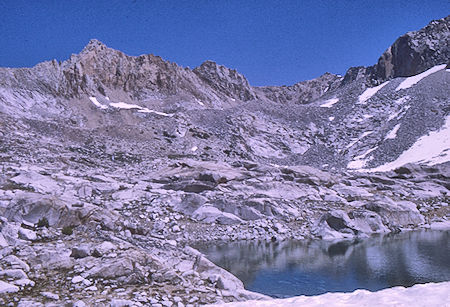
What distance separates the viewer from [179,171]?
34.4 meters

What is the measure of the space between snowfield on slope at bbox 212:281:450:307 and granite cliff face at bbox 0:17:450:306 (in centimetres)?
283

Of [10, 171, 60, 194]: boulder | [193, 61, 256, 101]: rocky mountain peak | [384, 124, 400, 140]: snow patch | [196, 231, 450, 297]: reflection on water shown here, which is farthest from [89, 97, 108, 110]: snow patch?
[193, 61, 256, 101]: rocky mountain peak

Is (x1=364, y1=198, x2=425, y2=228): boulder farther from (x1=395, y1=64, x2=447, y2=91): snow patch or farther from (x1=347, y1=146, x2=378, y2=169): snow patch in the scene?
(x1=395, y1=64, x2=447, y2=91): snow patch

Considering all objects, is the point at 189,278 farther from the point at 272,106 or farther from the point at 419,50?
the point at 419,50

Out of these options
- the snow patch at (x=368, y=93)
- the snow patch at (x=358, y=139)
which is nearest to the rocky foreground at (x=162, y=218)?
the snow patch at (x=358, y=139)

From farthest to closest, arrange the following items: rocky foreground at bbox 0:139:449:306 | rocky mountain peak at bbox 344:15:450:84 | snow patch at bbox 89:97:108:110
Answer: rocky mountain peak at bbox 344:15:450:84, snow patch at bbox 89:97:108:110, rocky foreground at bbox 0:139:449:306

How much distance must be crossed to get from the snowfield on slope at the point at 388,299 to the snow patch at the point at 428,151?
43290 millimetres

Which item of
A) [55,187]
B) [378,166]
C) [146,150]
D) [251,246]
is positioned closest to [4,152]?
[55,187]

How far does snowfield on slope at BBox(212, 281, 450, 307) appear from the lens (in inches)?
285

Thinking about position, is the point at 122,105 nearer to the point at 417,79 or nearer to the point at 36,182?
the point at 36,182

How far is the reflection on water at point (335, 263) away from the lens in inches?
583

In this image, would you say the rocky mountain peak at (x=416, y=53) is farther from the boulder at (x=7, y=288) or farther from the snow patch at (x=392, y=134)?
the boulder at (x=7, y=288)

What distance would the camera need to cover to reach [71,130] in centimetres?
4991

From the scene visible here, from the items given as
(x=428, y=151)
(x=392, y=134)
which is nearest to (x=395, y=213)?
(x=428, y=151)
